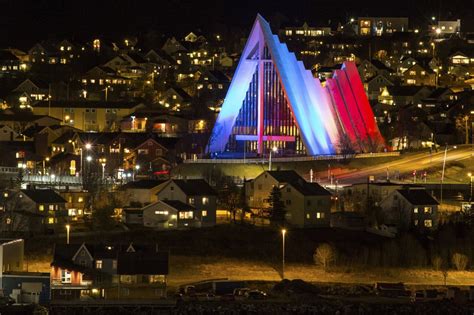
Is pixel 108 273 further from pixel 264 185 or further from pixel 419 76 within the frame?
pixel 419 76

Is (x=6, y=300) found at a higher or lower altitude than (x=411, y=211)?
lower

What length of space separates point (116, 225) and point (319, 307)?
7845 millimetres

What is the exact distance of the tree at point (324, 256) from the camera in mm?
27875

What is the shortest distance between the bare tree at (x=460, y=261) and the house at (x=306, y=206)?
4171 mm

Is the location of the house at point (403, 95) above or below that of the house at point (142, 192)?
above

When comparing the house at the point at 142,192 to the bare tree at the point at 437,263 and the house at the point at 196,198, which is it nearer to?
the house at the point at 196,198

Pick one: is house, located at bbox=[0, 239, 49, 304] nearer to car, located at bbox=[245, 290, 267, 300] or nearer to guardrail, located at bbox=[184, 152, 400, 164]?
car, located at bbox=[245, 290, 267, 300]

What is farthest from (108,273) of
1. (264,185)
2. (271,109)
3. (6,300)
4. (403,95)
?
(403,95)

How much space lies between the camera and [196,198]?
31.6 m

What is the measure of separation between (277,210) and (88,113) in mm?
17761

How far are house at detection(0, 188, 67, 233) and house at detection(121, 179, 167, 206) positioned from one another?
6.39ft

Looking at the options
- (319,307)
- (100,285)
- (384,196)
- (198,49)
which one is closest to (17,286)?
(100,285)

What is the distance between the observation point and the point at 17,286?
24.5m

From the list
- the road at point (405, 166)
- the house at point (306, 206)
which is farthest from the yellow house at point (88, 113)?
the house at point (306, 206)
